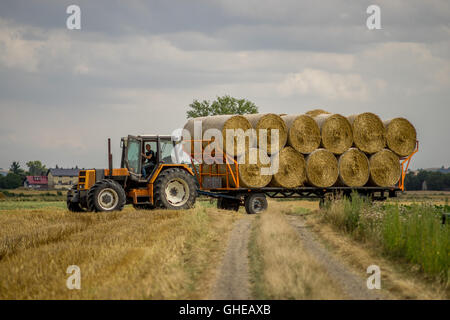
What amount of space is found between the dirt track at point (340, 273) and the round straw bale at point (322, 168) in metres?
5.20

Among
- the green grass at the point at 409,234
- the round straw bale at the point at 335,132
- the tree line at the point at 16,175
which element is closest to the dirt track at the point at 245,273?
the green grass at the point at 409,234

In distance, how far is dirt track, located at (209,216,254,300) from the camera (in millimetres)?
7441

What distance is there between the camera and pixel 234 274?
864cm

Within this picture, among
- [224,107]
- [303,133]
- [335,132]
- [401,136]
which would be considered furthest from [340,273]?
[224,107]

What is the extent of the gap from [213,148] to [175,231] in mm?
6037

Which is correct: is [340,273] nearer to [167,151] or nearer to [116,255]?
[116,255]

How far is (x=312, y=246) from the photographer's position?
11492 mm

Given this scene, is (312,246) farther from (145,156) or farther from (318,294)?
(145,156)

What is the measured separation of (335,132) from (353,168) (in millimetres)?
1500

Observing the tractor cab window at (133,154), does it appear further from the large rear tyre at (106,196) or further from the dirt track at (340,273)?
the dirt track at (340,273)

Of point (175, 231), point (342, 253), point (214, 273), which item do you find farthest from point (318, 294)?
point (175, 231)

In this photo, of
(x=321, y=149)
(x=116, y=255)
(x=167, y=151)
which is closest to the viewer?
(x=116, y=255)

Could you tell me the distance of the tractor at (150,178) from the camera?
17.0 metres

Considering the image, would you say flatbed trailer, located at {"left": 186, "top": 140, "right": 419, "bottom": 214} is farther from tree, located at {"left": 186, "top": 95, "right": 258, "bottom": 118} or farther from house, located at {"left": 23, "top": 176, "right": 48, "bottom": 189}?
house, located at {"left": 23, "top": 176, "right": 48, "bottom": 189}
